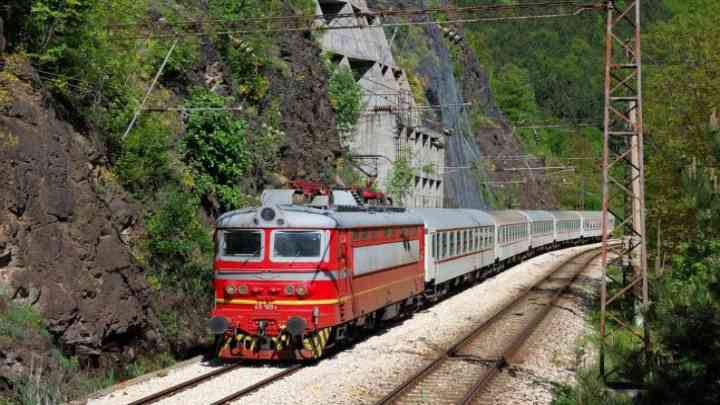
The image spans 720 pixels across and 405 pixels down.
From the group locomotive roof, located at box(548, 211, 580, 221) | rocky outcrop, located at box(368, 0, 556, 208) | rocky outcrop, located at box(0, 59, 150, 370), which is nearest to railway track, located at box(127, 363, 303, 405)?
rocky outcrop, located at box(0, 59, 150, 370)

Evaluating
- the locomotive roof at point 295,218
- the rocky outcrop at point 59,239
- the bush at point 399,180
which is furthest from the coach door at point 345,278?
the bush at point 399,180

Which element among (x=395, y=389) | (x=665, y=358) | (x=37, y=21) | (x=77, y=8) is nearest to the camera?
(x=665, y=358)

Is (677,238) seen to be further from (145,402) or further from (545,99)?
(545,99)

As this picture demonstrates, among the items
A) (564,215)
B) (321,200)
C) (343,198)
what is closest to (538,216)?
(564,215)

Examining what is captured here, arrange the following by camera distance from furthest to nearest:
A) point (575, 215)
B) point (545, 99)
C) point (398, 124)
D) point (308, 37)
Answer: point (545, 99)
point (575, 215)
point (398, 124)
point (308, 37)

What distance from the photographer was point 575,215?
62.9 m

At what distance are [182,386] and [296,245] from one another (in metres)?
3.72

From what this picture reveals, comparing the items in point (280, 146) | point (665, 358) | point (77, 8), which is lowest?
point (665, 358)

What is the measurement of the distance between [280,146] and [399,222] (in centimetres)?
1157

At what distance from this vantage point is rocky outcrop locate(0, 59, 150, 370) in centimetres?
1337

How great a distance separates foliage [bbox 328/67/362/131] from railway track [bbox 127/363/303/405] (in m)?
30.7

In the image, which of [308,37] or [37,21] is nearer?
[37,21]

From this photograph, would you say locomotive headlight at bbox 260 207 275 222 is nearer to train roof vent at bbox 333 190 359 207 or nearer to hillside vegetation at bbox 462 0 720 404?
train roof vent at bbox 333 190 359 207

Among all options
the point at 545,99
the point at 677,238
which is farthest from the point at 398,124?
the point at 545,99
